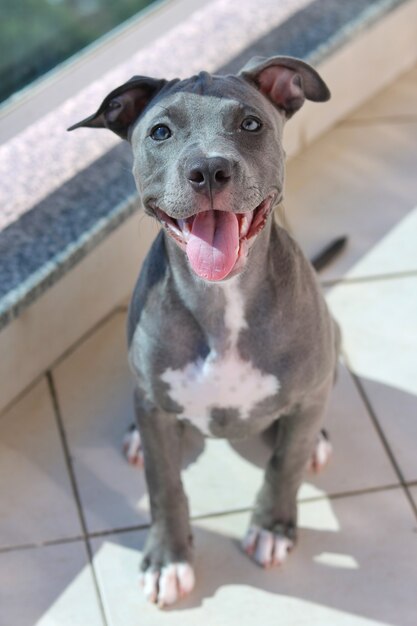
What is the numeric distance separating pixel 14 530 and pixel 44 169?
92 centimetres

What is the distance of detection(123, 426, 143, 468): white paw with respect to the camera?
2.40m

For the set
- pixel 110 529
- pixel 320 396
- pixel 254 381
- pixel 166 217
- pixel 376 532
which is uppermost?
pixel 166 217

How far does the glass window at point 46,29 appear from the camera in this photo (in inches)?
115

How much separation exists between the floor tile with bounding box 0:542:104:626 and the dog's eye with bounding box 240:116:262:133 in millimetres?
1059

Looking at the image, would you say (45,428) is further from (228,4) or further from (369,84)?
(369,84)

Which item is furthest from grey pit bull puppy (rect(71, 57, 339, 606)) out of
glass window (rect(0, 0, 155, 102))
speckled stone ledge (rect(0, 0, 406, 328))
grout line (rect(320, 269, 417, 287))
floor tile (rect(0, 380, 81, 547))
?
glass window (rect(0, 0, 155, 102))

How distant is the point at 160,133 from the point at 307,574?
1045 mm

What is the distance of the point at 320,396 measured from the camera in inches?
79.4

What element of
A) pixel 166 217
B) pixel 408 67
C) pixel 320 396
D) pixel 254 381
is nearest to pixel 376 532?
pixel 320 396

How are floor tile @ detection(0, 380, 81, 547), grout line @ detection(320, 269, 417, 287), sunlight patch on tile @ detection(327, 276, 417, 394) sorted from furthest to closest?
grout line @ detection(320, 269, 417, 287) < sunlight patch on tile @ detection(327, 276, 417, 394) < floor tile @ detection(0, 380, 81, 547)

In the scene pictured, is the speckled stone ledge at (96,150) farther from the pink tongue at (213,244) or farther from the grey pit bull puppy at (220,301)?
the pink tongue at (213,244)

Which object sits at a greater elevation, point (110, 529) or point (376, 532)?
point (110, 529)

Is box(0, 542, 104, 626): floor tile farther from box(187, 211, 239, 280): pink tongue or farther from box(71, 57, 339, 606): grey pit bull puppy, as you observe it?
box(187, 211, 239, 280): pink tongue

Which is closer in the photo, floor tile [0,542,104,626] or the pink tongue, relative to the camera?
the pink tongue
